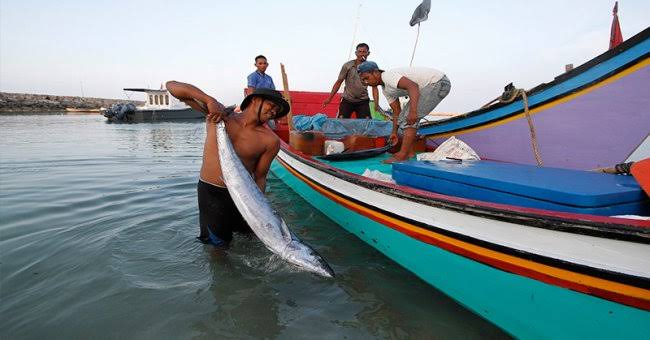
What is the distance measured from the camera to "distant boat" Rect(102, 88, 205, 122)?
3281 centimetres

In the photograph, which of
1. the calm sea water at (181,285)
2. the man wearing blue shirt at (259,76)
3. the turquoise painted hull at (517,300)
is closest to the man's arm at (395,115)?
the calm sea water at (181,285)

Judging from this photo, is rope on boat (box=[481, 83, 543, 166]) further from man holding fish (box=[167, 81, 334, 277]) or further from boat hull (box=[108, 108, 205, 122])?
boat hull (box=[108, 108, 205, 122])

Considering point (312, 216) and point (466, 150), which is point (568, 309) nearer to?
point (466, 150)

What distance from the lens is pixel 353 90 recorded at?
25.6 feet

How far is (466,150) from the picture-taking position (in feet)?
13.2

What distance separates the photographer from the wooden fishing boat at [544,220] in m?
1.71

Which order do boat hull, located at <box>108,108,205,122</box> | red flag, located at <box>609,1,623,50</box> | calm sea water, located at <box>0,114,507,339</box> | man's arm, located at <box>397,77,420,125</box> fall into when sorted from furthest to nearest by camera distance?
boat hull, located at <box>108,108,205,122</box> < man's arm, located at <box>397,77,420,125</box> < red flag, located at <box>609,1,623,50</box> < calm sea water, located at <box>0,114,507,339</box>

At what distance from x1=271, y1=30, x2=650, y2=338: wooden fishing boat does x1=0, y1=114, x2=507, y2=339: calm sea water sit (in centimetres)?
31

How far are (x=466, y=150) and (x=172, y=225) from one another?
4112 millimetres

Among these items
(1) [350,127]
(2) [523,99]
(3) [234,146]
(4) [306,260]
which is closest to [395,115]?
(1) [350,127]

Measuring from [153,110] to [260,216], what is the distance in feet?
112

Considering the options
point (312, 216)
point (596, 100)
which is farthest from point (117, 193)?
point (596, 100)

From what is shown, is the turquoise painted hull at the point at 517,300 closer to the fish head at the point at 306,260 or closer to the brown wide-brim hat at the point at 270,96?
the fish head at the point at 306,260

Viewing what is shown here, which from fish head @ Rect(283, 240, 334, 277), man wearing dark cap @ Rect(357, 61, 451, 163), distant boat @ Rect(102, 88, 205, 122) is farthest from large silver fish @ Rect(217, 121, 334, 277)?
distant boat @ Rect(102, 88, 205, 122)
